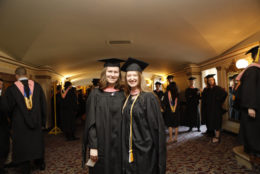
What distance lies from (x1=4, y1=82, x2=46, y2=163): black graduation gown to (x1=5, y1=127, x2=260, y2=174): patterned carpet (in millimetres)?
605

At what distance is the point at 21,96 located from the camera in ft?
8.63

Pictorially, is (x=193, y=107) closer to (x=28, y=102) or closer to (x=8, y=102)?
(x=28, y=102)

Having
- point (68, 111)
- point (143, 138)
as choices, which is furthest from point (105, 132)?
point (68, 111)

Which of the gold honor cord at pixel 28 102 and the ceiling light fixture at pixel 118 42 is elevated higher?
the ceiling light fixture at pixel 118 42

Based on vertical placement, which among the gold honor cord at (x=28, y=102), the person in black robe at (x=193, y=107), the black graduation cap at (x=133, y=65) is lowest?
the person in black robe at (x=193, y=107)

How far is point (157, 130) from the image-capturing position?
163cm

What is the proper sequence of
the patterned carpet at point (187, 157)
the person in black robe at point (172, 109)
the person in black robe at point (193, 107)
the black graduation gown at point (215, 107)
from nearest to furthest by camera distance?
the patterned carpet at point (187, 157)
the black graduation gown at point (215, 107)
the person in black robe at point (172, 109)
the person in black robe at point (193, 107)

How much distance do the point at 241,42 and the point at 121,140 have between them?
16.3 ft

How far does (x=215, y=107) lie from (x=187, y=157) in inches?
67.6

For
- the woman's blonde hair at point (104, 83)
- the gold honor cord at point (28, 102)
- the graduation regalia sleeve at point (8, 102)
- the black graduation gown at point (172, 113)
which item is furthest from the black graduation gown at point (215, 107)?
the graduation regalia sleeve at point (8, 102)

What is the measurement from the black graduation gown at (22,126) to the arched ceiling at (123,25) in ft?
5.81

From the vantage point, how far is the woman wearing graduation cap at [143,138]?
5.23ft

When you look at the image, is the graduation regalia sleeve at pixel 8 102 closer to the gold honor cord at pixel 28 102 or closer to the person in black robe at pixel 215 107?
A: the gold honor cord at pixel 28 102

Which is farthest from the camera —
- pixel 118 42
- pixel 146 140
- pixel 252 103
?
pixel 118 42
